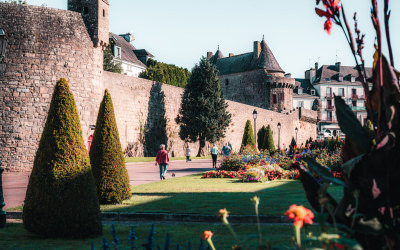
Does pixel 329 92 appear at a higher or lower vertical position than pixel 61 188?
higher

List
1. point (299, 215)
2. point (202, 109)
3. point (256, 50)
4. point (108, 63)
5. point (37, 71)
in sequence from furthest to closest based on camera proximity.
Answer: point (256, 50)
point (108, 63)
point (202, 109)
point (37, 71)
point (299, 215)

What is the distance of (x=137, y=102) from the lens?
89.5 feet

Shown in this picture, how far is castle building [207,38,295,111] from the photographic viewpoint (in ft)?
187

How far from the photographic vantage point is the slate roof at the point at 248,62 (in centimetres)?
5753

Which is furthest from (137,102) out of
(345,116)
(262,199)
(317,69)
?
(317,69)

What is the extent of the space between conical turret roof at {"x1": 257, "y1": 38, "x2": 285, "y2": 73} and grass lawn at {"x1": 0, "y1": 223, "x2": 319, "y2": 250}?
51.9m

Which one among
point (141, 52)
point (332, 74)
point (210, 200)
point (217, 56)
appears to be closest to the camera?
point (210, 200)

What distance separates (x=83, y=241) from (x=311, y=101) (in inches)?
2874

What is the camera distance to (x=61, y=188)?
5.66 metres

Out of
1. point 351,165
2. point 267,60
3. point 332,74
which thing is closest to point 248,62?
point 267,60

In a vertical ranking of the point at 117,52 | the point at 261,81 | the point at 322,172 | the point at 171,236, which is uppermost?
the point at 117,52

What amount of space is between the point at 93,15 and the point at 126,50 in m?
33.3

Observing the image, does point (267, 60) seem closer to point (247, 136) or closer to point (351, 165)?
point (247, 136)

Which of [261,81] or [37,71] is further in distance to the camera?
[261,81]
